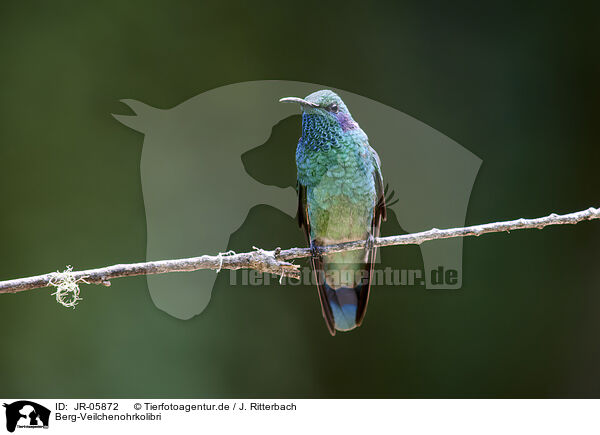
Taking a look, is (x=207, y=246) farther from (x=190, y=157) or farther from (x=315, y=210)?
(x=315, y=210)

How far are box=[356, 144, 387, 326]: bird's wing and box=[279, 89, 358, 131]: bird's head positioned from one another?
0.44 feet

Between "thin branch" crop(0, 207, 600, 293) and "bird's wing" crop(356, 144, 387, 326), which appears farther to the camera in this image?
"bird's wing" crop(356, 144, 387, 326)

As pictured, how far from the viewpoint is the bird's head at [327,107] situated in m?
1.67

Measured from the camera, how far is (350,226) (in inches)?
69.7

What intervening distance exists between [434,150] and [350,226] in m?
0.98

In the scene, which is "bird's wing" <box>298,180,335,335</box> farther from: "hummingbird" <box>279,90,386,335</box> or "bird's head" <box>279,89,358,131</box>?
"bird's head" <box>279,89,358,131</box>

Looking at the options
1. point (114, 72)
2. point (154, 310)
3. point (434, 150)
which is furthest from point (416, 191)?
point (114, 72)
